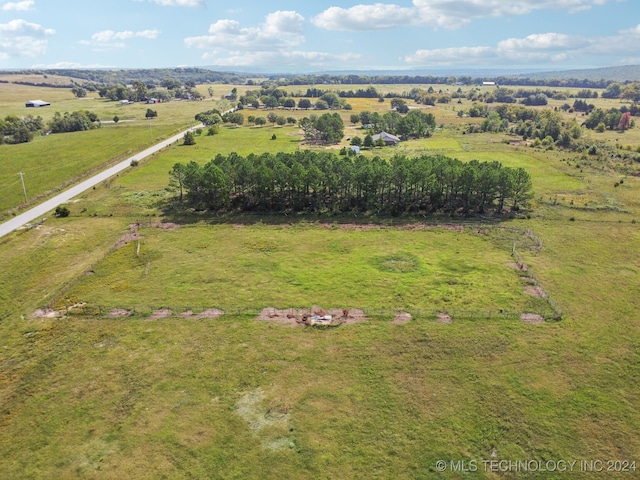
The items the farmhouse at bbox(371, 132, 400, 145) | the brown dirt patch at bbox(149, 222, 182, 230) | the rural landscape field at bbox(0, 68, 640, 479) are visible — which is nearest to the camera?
the rural landscape field at bbox(0, 68, 640, 479)

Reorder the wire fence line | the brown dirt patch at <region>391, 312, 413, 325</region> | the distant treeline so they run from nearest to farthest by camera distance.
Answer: the brown dirt patch at <region>391, 312, 413, 325</region> → the wire fence line → the distant treeline

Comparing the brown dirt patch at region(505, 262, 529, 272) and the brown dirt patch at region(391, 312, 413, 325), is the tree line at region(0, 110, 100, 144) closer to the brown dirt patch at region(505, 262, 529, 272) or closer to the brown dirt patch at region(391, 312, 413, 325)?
the brown dirt patch at region(391, 312, 413, 325)

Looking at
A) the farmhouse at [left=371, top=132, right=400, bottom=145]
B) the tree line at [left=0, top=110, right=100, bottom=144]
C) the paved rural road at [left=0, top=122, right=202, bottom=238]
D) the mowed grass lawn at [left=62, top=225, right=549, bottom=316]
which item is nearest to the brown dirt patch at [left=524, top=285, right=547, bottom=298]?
the mowed grass lawn at [left=62, top=225, right=549, bottom=316]

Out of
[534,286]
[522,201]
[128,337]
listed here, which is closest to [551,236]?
[522,201]

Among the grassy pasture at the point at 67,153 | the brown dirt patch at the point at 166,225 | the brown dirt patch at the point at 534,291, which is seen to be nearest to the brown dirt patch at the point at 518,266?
the brown dirt patch at the point at 534,291

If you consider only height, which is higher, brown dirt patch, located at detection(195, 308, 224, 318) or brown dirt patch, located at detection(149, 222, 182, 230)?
brown dirt patch, located at detection(149, 222, 182, 230)

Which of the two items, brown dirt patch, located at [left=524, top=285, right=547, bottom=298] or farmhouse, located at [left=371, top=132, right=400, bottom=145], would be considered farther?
farmhouse, located at [left=371, top=132, right=400, bottom=145]

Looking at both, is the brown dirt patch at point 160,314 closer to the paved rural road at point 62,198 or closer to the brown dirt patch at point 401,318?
the brown dirt patch at point 401,318

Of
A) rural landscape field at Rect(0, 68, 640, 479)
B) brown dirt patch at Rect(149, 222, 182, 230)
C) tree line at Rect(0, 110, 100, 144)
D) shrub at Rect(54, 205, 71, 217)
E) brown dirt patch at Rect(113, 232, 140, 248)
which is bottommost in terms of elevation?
rural landscape field at Rect(0, 68, 640, 479)

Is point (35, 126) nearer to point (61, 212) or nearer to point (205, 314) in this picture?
point (61, 212)
